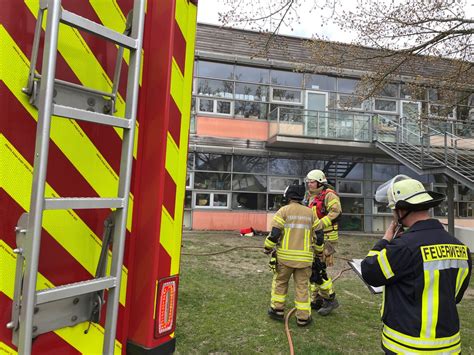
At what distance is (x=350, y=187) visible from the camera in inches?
583

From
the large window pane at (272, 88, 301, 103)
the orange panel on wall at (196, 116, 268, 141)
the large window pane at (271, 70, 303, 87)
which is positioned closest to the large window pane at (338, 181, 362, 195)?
the orange panel on wall at (196, 116, 268, 141)

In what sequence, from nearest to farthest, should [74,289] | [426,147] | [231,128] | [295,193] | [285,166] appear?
[74,289], [295,193], [426,147], [231,128], [285,166]

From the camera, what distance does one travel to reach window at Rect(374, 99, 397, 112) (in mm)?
15617

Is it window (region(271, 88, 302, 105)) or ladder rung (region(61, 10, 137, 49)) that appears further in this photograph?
window (region(271, 88, 302, 105))

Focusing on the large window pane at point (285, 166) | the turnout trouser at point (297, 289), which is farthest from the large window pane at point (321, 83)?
the turnout trouser at point (297, 289)

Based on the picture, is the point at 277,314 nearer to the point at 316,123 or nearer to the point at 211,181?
the point at 211,181

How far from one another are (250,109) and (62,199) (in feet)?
44.4

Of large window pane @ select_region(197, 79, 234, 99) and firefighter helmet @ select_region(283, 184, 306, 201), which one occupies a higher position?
large window pane @ select_region(197, 79, 234, 99)

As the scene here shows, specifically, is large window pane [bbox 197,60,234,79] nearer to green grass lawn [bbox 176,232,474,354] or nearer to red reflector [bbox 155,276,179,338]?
green grass lawn [bbox 176,232,474,354]

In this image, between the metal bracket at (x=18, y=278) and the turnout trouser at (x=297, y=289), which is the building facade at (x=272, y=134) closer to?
the turnout trouser at (x=297, y=289)

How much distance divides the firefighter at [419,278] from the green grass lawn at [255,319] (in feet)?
6.13

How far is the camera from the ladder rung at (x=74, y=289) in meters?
1.01

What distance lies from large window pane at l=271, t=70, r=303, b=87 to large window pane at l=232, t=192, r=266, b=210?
4411 millimetres

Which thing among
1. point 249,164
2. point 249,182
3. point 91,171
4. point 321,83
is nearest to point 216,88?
point 249,164
